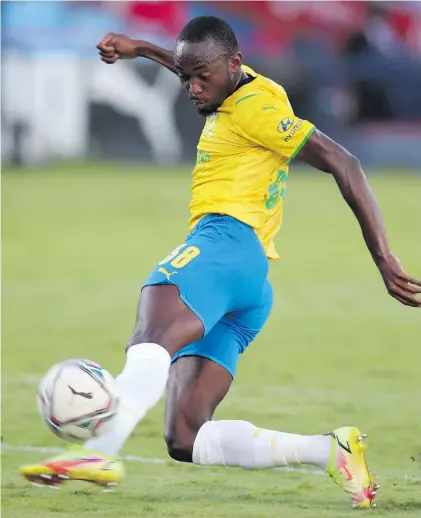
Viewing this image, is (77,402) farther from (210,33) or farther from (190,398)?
(210,33)

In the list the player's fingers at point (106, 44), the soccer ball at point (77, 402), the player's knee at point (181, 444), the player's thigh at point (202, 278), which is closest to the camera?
the soccer ball at point (77, 402)

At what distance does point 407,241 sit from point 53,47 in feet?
37.9

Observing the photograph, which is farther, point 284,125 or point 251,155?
point 251,155

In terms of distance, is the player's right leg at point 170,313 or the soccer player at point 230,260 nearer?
the player's right leg at point 170,313

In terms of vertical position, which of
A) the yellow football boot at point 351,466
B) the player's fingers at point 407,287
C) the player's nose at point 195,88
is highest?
the player's nose at point 195,88

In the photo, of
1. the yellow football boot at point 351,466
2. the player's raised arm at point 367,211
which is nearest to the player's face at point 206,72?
the player's raised arm at point 367,211

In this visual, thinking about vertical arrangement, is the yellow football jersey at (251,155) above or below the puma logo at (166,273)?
above

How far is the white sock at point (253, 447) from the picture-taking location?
495 centimetres

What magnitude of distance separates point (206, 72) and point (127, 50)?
120 centimetres

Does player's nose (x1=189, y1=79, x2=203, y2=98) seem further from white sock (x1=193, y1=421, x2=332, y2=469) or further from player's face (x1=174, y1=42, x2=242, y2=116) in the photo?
white sock (x1=193, y1=421, x2=332, y2=469)

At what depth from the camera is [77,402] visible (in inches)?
167

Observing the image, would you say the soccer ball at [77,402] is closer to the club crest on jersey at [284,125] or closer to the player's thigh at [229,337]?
the player's thigh at [229,337]

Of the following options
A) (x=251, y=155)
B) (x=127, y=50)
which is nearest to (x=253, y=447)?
(x=251, y=155)

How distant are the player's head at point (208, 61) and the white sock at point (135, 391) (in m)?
1.14
